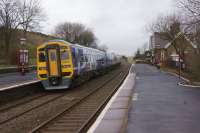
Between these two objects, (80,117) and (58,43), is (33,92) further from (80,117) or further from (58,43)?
(80,117)

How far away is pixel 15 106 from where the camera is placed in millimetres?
16125

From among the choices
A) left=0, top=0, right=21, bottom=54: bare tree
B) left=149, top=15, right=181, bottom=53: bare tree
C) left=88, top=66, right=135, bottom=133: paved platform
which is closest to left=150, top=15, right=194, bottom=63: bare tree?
left=149, top=15, right=181, bottom=53: bare tree

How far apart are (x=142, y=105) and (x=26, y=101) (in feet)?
19.7

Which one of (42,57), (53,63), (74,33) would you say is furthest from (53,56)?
(74,33)

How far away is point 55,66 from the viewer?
21.8 meters

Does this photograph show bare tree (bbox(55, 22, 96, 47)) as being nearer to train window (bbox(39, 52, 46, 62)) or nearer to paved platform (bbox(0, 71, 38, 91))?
paved platform (bbox(0, 71, 38, 91))

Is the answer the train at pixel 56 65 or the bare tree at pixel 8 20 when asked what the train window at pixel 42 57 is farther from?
the bare tree at pixel 8 20

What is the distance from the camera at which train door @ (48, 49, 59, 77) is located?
21719 mm

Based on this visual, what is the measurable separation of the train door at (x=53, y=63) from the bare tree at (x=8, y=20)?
37904 millimetres

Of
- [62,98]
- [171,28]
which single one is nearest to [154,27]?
[171,28]

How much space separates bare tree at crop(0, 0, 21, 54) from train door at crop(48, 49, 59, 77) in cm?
→ 3790

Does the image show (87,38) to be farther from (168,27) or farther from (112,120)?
(112,120)

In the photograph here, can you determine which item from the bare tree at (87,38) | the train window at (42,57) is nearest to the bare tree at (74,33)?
the bare tree at (87,38)

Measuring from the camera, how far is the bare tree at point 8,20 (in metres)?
58.4
